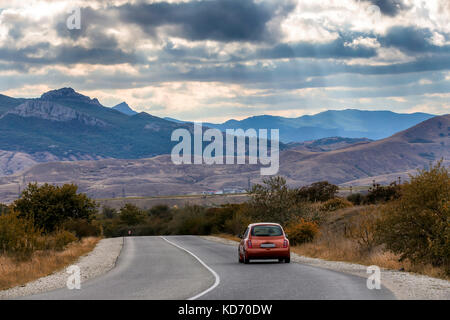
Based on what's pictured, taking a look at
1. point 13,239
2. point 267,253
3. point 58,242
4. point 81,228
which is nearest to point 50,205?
point 81,228

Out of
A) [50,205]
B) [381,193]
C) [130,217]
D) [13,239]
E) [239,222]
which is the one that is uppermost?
[381,193]

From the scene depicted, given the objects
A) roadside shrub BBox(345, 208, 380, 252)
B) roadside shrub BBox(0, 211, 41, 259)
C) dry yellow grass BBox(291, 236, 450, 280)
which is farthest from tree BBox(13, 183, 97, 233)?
roadside shrub BBox(345, 208, 380, 252)

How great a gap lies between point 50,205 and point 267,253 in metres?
28.2

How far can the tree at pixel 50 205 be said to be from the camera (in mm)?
47156

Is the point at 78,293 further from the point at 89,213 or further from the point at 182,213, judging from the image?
the point at 182,213

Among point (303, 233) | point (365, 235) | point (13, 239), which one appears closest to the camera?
point (13, 239)

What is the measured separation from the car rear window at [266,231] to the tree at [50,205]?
26694 millimetres

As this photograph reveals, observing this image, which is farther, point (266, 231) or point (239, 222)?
point (239, 222)

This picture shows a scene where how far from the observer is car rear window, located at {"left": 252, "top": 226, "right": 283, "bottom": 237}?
23.9 meters

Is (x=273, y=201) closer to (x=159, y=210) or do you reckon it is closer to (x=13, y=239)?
(x=13, y=239)

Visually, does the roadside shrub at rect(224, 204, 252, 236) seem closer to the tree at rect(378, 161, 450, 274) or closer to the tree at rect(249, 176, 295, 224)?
the tree at rect(249, 176, 295, 224)

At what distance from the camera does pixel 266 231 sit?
2420 centimetres

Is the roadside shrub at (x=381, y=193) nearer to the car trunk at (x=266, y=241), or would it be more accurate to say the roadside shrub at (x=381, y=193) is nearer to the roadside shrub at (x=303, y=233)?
the roadside shrub at (x=303, y=233)

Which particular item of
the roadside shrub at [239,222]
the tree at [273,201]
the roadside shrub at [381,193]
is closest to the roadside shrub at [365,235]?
the tree at [273,201]
